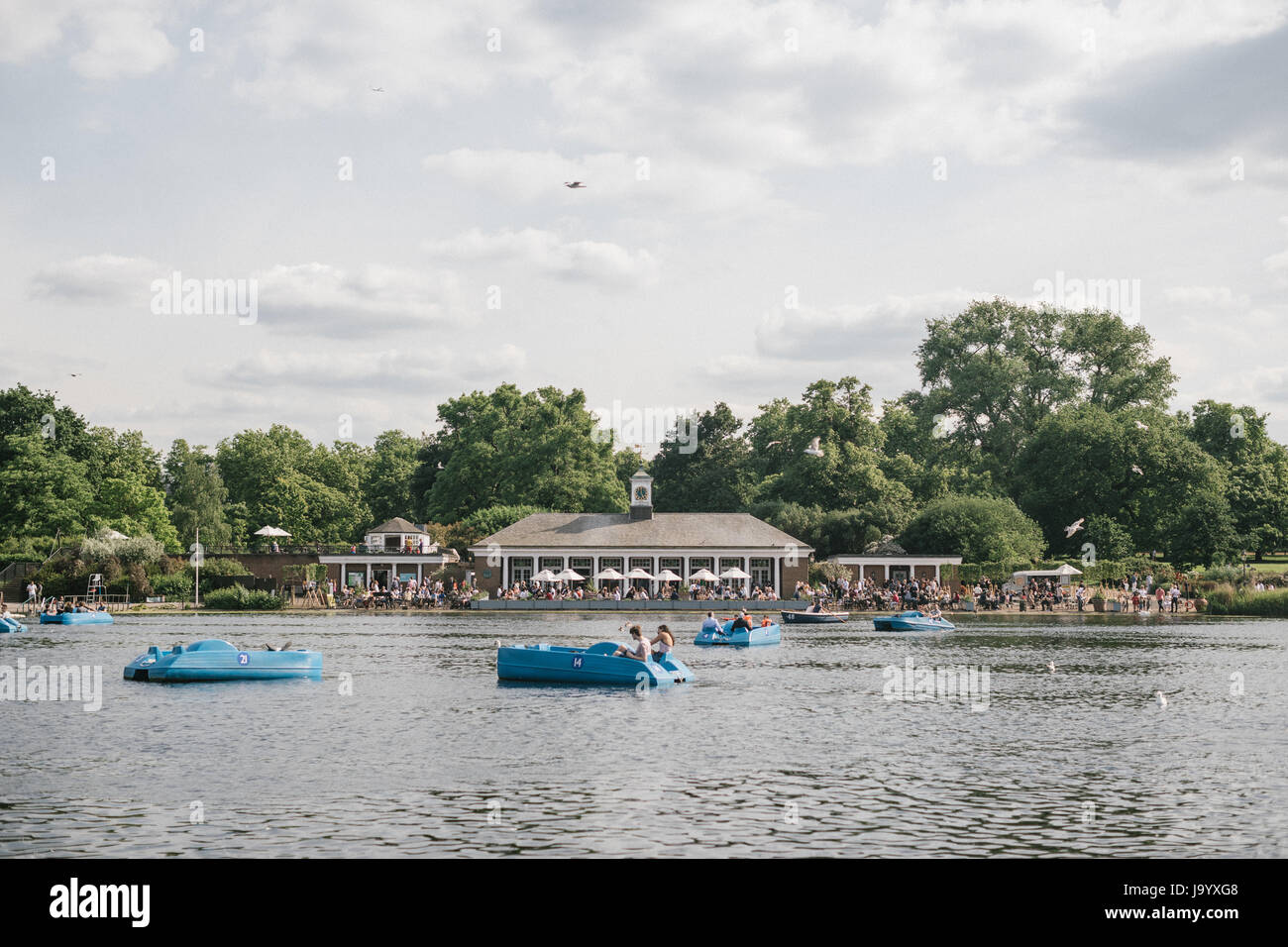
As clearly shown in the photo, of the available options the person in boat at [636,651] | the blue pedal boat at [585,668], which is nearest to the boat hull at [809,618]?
the blue pedal boat at [585,668]

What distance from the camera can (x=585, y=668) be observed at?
33.0 metres

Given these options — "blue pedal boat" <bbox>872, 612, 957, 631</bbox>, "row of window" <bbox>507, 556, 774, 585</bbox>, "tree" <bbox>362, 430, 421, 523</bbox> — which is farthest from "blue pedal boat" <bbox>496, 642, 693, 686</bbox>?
"tree" <bbox>362, 430, 421, 523</bbox>

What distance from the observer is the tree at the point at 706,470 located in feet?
378

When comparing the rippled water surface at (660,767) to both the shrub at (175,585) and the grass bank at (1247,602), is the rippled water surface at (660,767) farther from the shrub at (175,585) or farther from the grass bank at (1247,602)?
the shrub at (175,585)

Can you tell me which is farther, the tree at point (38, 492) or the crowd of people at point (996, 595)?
the tree at point (38, 492)

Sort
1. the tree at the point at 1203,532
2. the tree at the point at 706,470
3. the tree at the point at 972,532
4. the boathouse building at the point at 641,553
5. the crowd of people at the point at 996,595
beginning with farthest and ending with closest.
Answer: the tree at the point at 706,470
the tree at the point at 1203,532
the boathouse building at the point at 641,553
the tree at the point at 972,532
the crowd of people at the point at 996,595

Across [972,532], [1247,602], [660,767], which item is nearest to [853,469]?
[972,532]

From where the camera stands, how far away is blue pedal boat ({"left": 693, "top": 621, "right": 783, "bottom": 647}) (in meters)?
49.4

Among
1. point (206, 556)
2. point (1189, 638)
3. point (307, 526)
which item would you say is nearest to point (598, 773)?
point (1189, 638)

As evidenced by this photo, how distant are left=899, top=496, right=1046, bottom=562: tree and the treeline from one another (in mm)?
153

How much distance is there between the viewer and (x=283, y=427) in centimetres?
13725

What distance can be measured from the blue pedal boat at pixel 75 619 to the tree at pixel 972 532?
174ft
